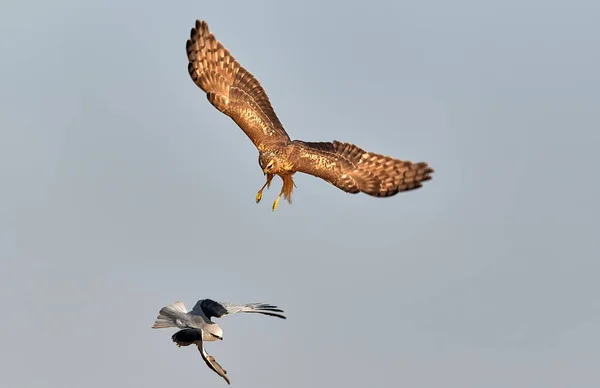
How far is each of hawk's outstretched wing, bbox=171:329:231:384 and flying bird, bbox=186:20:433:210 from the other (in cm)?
553

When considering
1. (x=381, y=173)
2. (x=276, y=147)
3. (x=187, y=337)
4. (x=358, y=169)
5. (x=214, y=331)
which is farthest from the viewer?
(x=276, y=147)

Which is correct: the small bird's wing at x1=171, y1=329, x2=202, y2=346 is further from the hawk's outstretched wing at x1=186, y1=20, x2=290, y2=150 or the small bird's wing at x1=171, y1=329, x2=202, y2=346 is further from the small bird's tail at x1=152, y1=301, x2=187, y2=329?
the hawk's outstretched wing at x1=186, y1=20, x2=290, y2=150

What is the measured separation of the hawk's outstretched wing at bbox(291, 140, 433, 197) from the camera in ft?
98.1

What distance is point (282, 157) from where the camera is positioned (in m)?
31.2

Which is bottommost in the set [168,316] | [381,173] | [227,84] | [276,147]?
[168,316]

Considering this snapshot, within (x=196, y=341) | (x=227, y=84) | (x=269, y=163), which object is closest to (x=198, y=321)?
(x=196, y=341)

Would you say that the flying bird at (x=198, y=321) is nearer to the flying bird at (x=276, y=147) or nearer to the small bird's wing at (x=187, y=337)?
the small bird's wing at (x=187, y=337)

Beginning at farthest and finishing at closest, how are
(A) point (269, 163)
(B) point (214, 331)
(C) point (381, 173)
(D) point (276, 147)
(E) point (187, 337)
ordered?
(D) point (276, 147)
(A) point (269, 163)
(C) point (381, 173)
(E) point (187, 337)
(B) point (214, 331)

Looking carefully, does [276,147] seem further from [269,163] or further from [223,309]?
[223,309]

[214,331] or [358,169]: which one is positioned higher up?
[358,169]

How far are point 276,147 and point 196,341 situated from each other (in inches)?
298

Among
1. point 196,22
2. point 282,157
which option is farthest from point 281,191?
point 196,22

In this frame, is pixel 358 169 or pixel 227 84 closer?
pixel 358 169

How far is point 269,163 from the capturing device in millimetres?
31141
